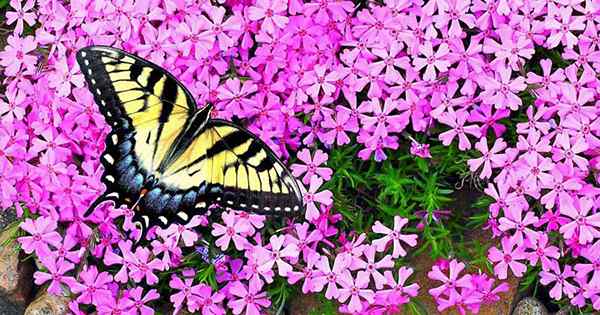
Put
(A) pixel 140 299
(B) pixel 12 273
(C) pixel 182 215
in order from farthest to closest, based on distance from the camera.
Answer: (B) pixel 12 273 < (A) pixel 140 299 < (C) pixel 182 215

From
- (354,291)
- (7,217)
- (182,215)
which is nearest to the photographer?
(182,215)

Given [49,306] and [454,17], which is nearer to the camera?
[454,17]

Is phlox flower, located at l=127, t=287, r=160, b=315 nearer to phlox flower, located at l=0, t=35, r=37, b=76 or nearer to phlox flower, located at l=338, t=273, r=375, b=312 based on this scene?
phlox flower, located at l=338, t=273, r=375, b=312

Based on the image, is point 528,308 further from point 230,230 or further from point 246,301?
point 230,230

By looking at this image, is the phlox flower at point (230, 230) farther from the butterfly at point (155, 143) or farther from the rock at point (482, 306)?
the rock at point (482, 306)

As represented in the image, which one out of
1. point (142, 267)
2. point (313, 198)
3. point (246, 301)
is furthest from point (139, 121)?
point (246, 301)

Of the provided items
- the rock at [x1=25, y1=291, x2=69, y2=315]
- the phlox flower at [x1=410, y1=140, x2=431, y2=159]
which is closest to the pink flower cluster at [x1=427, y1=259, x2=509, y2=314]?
the phlox flower at [x1=410, y1=140, x2=431, y2=159]

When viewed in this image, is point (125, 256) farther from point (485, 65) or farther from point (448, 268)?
point (485, 65)
